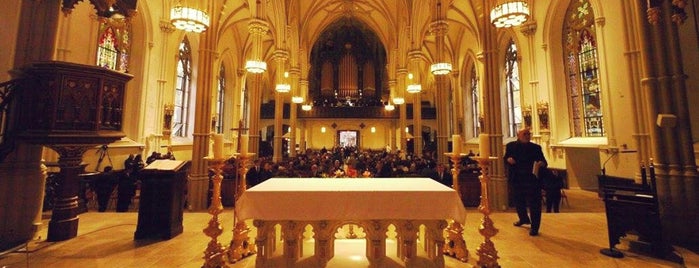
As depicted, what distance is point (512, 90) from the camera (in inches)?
545

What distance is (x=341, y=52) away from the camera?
2427 cm

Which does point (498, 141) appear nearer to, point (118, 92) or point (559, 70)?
point (559, 70)

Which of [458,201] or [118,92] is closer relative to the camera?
[458,201]

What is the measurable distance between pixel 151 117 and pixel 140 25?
359 centimetres

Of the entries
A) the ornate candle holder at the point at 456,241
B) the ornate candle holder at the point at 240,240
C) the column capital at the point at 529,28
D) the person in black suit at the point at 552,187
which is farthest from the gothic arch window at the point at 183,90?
the column capital at the point at 529,28

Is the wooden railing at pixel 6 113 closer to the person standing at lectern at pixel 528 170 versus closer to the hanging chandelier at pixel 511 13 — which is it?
the person standing at lectern at pixel 528 170

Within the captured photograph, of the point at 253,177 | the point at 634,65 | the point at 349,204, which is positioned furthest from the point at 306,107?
the point at 349,204

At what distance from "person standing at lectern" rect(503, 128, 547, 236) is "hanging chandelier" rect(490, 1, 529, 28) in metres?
2.89

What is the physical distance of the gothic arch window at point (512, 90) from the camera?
44.2ft

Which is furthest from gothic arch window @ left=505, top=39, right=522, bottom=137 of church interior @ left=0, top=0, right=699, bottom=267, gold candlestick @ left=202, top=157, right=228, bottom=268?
gold candlestick @ left=202, top=157, right=228, bottom=268

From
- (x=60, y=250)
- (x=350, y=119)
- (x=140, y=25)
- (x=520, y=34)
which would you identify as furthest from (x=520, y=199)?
(x=350, y=119)

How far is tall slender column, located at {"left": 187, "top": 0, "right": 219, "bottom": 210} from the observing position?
7.14 meters

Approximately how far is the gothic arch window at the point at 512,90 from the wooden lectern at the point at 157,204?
1425 centimetres

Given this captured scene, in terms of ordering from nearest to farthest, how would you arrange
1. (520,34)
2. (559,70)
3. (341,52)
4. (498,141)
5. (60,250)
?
1. (60,250)
2. (498,141)
3. (559,70)
4. (520,34)
5. (341,52)
